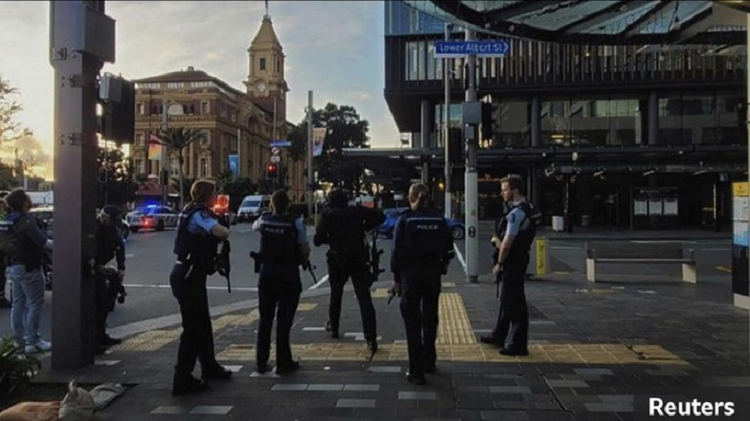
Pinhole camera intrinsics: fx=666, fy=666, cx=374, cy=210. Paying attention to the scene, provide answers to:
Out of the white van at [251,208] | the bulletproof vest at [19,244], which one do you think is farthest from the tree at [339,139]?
the bulletproof vest at [19,244]

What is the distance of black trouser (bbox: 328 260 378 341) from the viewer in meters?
7.42

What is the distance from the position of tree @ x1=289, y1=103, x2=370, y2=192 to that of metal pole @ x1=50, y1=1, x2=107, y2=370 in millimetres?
66440

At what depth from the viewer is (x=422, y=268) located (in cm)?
618

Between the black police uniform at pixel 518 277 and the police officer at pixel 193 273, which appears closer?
the police officer at pixel 193 273

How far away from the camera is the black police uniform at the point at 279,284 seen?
6.38 meters

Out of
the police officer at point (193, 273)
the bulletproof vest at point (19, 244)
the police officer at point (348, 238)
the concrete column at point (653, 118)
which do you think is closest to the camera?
the police officer at point (193, 273)

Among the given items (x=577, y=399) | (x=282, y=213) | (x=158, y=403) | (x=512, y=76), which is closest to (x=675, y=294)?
(x=577, y=399)

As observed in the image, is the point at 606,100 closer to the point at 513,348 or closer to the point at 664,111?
the point at 664,111

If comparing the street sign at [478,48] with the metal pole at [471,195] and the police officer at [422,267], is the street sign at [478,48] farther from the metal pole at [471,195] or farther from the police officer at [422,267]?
the police officer at [422,267]

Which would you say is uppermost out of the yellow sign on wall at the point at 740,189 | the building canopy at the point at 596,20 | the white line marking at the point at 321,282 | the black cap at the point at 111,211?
the building canopy at the point at 596,20

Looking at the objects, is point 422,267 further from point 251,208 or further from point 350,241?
point 251,208

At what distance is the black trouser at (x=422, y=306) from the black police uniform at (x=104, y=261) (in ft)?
11.2

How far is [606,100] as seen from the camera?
42.2 meters

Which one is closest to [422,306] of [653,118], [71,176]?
[71,176]
